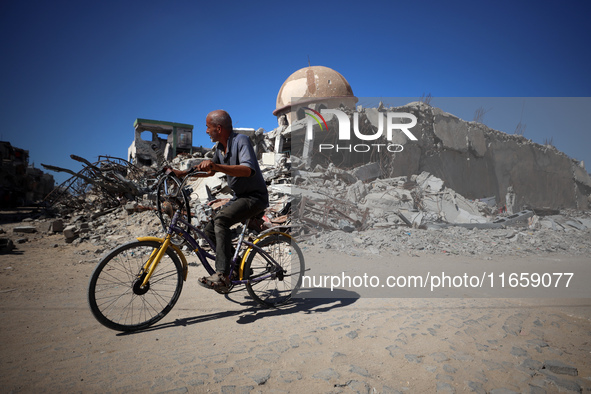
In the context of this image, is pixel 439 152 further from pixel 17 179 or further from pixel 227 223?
pixel 17 179

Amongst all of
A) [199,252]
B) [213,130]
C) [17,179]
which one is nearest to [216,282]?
[199,252]

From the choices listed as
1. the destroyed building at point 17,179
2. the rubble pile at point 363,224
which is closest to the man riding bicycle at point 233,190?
the rubble pile at point 363,224

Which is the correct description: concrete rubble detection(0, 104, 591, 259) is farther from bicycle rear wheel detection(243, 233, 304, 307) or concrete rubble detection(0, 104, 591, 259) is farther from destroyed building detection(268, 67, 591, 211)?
bicycle rear wheel detection(243, 233, 304, 307)

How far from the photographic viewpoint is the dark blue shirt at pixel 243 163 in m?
2.85

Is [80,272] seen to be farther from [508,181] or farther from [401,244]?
[508,181]

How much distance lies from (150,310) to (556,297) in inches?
191

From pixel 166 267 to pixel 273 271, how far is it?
108 centimetres

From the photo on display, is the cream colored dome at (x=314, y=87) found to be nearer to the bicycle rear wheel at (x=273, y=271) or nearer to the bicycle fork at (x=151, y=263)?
the bicycle rear wheel at (x=273, y=271)

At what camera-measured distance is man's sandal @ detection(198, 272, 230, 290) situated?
2807 millimetres

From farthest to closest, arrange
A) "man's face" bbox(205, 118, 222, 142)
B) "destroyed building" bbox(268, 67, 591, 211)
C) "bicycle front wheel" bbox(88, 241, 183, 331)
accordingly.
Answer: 1. "destroyed building" bbox(268, 67, 591, 211)
2. "man's face" bbox(205, 118, 222, 142)
3. "bicycle front wheel" bbox(88, 241, 183, 331)

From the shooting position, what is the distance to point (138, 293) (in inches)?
101

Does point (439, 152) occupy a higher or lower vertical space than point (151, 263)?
higher

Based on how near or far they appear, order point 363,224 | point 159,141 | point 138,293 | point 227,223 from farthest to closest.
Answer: point 159,141
point 363,224
point 227,223
point 138,293

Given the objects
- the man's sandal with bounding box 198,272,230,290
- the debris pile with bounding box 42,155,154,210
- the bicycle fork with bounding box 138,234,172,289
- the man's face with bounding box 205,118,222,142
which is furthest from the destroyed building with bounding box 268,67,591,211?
the bicycle fork with bounding box 138,234,172,289
